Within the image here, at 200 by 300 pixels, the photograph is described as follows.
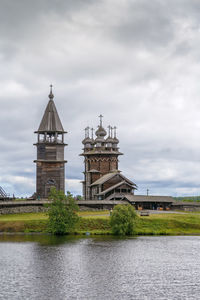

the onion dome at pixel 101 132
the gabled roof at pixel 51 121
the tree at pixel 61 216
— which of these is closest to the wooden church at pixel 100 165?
the onion dome at pixel 101 132

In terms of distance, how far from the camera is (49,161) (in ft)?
A: 350

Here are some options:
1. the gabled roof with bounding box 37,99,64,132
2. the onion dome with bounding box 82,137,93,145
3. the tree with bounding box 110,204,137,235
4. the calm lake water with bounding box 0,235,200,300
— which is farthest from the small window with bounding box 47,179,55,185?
the calm lake water with bounding box 0,235,200,300

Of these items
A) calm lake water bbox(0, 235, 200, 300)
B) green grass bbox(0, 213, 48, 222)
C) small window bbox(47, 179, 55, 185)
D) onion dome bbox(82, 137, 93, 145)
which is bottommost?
calm lake water bbox(0, 235, 200, 300)

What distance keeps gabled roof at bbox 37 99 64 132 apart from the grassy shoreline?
25223 mm

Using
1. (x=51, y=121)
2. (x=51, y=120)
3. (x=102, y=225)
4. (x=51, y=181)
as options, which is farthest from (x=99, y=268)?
(x=51, y=120)

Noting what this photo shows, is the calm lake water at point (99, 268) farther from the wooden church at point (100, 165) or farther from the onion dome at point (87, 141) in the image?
the onion dome at point (87, 141)

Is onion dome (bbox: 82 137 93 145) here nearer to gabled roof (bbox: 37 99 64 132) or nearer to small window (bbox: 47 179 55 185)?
gabled roof (bbox: 37 99 64 132)

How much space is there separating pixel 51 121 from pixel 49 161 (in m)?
9.32

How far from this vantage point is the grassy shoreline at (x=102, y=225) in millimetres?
79125

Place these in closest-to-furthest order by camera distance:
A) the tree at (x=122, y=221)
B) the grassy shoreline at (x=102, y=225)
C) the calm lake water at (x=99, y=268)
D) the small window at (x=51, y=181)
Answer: the calm lake water at (x=99, y=268), the tree at (x=122, y=221), the grassy shoreline at (x=102, y=225), the small window at (x=51, y=181)

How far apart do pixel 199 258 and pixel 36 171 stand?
60.1m

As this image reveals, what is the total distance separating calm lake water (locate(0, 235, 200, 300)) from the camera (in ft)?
127

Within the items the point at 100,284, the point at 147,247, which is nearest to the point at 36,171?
the point at 147,247

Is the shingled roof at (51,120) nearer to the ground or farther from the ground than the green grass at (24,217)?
farther from the ground
